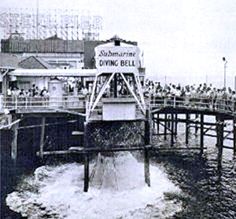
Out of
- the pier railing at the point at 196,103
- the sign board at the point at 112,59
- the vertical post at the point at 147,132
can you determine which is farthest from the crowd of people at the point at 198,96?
the sign board at the point at 112,59

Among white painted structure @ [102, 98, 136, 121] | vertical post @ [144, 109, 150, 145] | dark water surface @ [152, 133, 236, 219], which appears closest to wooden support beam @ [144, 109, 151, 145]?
vertical post @ [144, 109, 150, 145]

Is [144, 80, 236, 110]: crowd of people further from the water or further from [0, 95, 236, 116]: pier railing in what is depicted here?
the water

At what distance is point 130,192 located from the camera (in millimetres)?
26672

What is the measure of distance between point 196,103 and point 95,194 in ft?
35.3

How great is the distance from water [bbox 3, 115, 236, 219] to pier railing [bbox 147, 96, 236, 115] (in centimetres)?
443

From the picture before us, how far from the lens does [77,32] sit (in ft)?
283

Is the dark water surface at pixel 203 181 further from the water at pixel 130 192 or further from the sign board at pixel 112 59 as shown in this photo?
the sign board at pixel 112 59

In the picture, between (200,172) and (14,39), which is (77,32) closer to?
(14,39)

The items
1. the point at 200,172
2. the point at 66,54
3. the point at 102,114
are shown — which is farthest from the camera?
the point at 66,54

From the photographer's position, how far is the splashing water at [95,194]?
23.5m

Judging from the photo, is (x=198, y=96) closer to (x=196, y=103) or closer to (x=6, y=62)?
(x=196, y=103)

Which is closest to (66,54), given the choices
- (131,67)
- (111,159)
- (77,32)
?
(77,32)

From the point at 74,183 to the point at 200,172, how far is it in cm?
952

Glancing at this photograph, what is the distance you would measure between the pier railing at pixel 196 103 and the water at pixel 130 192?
443 cm
